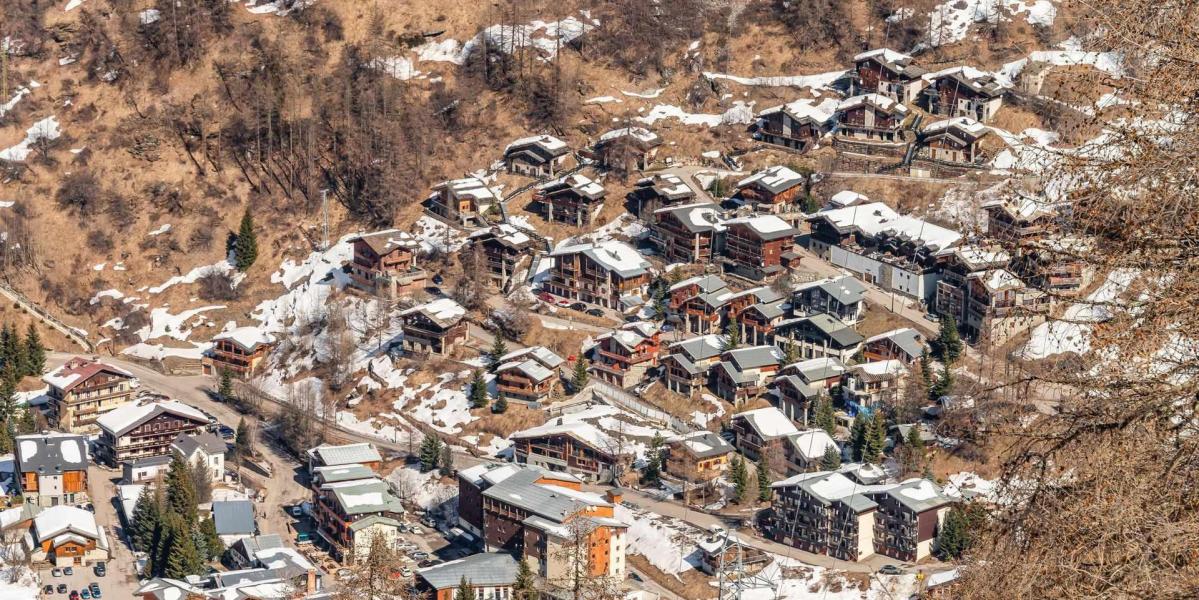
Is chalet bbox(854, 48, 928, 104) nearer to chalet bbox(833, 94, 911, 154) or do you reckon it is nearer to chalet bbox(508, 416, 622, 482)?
chalet bbox(833, 94, 911, 154)

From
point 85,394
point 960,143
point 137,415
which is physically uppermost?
point 960,143

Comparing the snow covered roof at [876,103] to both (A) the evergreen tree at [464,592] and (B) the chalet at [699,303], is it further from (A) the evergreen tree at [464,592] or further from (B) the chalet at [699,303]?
(A) the evergreen tree at [464,592]

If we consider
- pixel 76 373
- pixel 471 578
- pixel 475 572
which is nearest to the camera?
pixel 471 578

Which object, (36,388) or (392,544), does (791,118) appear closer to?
(392,544)

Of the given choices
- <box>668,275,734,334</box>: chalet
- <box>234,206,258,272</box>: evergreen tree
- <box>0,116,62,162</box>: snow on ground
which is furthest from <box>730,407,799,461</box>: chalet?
<box>0,116,62,162</box>: snow on ground

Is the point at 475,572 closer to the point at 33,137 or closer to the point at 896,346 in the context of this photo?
the point at 896,346

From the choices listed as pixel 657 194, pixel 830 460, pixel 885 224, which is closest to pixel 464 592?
pixel 830 460

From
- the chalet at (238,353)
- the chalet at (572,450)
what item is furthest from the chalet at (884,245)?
the chalet at (238,353)
